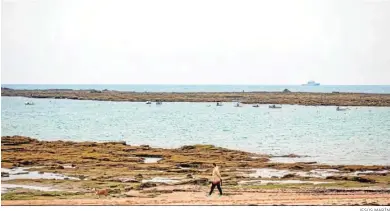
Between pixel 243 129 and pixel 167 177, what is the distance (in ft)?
28.6

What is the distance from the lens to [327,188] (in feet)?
33.0

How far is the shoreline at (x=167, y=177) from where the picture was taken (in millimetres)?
9344

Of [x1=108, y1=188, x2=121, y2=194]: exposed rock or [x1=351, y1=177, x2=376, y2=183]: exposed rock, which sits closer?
[x1=108, y1=188, x2=121, y2=194]: exposed rock

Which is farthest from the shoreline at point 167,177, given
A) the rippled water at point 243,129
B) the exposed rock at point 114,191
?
the rippled water at point 243,129

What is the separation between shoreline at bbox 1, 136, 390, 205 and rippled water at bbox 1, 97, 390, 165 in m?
1.66

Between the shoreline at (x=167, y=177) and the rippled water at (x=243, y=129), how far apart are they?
65.3 inches

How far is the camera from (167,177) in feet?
36.1

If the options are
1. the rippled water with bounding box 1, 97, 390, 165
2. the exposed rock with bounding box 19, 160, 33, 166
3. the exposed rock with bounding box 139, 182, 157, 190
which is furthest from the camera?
the rippled water with bounding box 1, 97, 390, 165

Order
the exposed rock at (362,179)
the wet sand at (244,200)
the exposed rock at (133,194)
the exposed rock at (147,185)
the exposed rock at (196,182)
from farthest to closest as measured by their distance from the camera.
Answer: the exposed rock at (362,179)
the exposed rock at (196,182)
the exposed rock at (147,185)
the exposed rock at (133,194)
the wet sand at (244,200)

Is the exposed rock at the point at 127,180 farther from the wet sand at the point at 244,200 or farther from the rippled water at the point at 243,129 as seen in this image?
the rippled water at the point at 243,129

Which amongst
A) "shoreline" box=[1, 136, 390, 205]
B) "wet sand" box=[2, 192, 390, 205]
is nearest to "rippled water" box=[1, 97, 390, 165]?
"shoreline" box=[1, 136, 390, 205]

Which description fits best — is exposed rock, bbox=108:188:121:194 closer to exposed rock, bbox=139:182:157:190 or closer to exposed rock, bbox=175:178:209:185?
exposed rock, bbox=139:182:157:190

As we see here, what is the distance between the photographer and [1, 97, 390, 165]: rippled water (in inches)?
584
